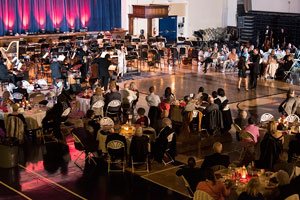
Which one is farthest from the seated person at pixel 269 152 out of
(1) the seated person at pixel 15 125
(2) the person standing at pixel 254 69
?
(2) the person standing at pixel 254 69

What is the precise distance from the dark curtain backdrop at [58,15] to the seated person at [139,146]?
63.5ft

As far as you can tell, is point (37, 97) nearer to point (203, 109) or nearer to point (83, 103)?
point (83, 103)

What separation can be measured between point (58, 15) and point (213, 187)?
2473 cm

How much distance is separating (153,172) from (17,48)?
16.0 metres

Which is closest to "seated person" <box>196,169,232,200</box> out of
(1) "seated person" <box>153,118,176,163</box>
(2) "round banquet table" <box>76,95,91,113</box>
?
(1) "seated person" <box>153,118,176,163</box>

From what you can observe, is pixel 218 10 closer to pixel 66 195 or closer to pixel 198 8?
pixel 198 8

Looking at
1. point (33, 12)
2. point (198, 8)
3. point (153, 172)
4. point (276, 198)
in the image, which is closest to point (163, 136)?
point (153, 172)

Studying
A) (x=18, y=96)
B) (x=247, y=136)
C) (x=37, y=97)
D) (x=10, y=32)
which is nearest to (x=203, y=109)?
(x=247, y=136)

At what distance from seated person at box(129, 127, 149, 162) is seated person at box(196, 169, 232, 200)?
10.9 ft

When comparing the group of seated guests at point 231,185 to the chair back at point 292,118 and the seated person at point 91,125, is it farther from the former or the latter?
the chair back at point 292,118

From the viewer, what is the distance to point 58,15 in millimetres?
32781

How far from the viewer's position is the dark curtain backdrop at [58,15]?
30.9 meters

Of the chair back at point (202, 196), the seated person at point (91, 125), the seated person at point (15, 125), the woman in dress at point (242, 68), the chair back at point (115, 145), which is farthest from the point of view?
the woman in dress at point (242, 68)

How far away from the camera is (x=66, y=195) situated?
12.1 metres
